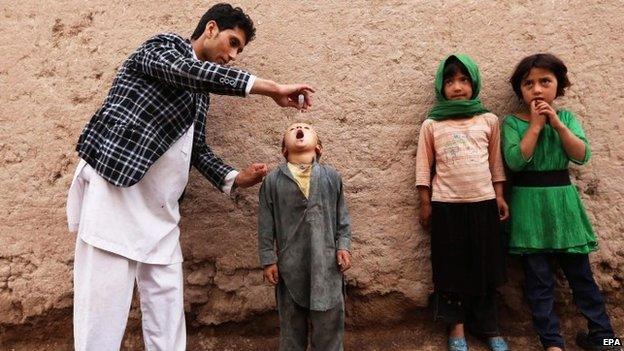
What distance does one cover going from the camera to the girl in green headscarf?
226 centimetres

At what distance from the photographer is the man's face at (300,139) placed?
209cm

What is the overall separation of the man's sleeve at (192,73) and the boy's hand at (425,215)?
1.11m

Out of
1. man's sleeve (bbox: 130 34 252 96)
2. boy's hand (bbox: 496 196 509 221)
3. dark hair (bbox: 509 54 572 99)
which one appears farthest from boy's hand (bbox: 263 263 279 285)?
dark hair (bbox: 509 54 572 99)

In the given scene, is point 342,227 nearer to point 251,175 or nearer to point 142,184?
point 251,175

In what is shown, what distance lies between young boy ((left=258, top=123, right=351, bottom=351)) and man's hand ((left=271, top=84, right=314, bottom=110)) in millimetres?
255

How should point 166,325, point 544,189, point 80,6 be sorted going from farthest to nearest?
point 80,6 < point 544,189 < point 166,325

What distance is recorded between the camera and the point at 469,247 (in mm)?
2275

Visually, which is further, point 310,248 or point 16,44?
point 16,44

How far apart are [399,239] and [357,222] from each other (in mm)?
227

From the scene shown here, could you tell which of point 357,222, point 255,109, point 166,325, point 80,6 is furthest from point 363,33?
point 166,325

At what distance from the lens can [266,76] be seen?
2.49 metres

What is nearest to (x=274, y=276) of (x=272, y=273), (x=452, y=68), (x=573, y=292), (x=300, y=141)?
(x=272, y=273)

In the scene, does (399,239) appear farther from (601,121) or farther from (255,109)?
(601,121)

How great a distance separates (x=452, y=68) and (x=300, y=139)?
84 centimetres
